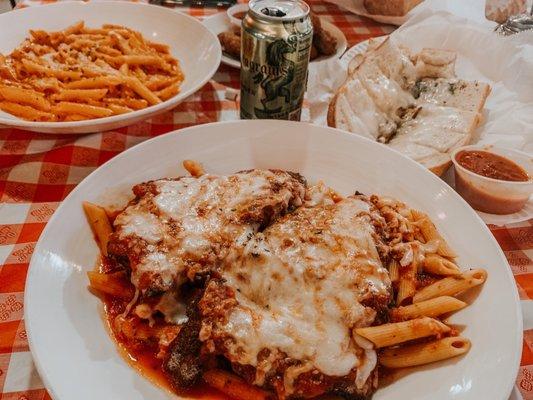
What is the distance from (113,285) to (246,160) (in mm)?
937

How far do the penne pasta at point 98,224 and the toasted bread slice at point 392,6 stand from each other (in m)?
3.46

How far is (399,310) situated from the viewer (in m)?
1.69

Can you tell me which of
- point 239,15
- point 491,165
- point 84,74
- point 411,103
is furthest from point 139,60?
point 491,165

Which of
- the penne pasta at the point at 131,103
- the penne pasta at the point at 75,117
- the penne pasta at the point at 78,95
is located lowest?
the penne pasta at the point at 75,117

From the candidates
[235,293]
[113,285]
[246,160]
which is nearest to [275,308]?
[235,293]

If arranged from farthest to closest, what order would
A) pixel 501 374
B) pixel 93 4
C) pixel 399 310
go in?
pixel 93 4, pixel 399 310, pixel 501 374

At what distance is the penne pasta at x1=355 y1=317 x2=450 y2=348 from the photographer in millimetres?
1501

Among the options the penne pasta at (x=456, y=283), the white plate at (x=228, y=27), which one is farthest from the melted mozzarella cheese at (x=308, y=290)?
the white plate at (x=228, y=27)

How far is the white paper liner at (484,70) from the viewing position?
2.89 meters

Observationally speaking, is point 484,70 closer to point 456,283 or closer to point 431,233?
point 431,233

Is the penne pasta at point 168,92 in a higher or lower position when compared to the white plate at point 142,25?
lower

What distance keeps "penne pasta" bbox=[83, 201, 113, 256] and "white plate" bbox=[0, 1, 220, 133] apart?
1059 mm

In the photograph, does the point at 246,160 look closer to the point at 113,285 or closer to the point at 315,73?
the point at 113,285

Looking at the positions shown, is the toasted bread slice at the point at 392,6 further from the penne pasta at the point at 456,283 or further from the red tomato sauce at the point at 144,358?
the red tomato sauce at the point at 144,358
